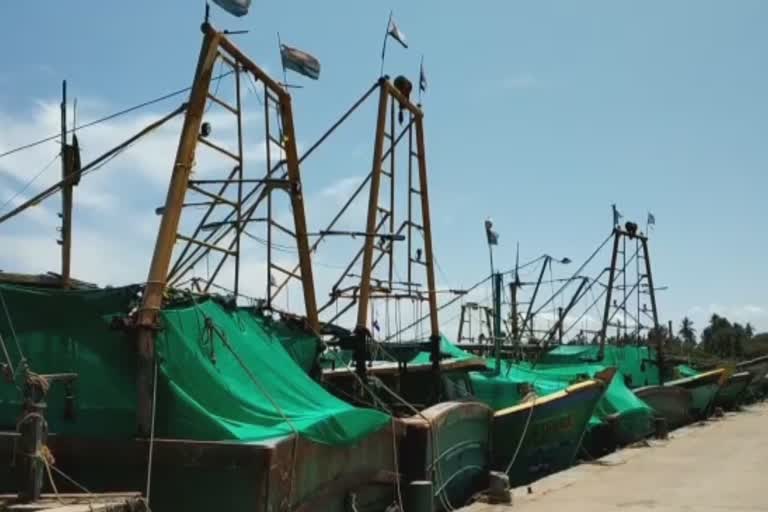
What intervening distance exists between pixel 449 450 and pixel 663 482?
3.42m

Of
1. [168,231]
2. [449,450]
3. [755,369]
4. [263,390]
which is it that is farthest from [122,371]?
[755,369]

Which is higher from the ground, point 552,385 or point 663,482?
point 552,385

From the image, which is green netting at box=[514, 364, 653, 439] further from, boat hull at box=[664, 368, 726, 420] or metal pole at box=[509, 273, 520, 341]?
boat hull at box=[664, 368, 726, 420]

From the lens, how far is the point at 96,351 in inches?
286

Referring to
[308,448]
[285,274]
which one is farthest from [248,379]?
[285,274]

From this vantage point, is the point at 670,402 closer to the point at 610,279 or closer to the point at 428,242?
the point at 610,279

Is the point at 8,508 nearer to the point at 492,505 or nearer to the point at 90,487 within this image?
the point at 90,487

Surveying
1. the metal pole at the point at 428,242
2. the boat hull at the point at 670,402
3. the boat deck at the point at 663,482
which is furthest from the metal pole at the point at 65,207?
the boat hull at the point at 670,402

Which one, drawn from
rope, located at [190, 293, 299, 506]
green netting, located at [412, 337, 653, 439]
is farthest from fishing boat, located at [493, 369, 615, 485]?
rope, located at [190, 293, 299, 506]

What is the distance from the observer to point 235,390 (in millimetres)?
7609

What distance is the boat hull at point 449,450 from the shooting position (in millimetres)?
10633

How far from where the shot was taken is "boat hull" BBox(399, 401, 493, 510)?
34.9 feet

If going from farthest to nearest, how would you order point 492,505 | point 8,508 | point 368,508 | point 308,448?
1. point 492,505
2. point 368,508
3. point 308,448
4. point 8,508

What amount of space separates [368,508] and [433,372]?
4.83m
